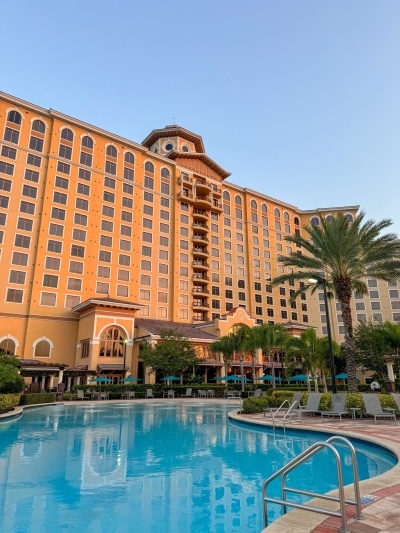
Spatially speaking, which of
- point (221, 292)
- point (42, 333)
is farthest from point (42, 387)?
point (221, 292)

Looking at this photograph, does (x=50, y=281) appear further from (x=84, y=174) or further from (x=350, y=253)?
(x=350, y=253)

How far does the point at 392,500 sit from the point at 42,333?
133 ft

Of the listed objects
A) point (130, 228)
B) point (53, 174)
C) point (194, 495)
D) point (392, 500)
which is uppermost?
point (53, 174)

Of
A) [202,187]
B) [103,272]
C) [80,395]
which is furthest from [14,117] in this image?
[80,395]

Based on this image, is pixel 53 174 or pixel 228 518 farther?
pixel 53 174

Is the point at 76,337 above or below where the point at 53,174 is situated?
below

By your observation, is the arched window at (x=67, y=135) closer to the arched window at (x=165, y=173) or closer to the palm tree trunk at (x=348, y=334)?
the arched window at (x=165, y=173)

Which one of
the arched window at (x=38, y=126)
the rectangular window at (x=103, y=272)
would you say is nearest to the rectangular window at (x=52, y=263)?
the rectangular window at (x=103, y=272)

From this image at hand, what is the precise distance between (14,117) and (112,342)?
2944 centimetres

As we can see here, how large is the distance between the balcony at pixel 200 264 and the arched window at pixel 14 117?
95.0 feet

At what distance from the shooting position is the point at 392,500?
510 cm

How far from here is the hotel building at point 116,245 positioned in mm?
40156

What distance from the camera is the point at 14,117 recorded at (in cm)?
4397

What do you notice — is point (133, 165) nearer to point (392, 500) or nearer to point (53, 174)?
point (53, 174)
